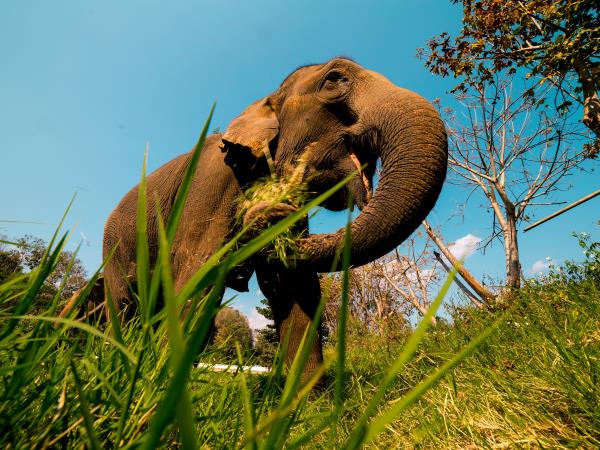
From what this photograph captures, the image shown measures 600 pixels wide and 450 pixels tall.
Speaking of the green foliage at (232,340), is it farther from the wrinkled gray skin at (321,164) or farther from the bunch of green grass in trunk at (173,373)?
the wrinkled gray skin at (321,164)

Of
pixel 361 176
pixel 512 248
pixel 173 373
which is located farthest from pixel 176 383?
pixel 512 248

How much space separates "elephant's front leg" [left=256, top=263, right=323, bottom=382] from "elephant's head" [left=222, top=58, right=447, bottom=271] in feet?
2.93

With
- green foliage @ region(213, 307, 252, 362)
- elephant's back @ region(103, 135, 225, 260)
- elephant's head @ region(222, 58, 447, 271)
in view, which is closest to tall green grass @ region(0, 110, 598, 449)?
green foliage @ region(213, 307, 252, 362)

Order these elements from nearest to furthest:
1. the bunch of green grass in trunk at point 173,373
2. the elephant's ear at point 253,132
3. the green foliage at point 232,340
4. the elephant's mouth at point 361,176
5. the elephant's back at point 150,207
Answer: the bunch of green grass in trunk at point 173,373 → the green foliage at point 232,340 → the elephant's mouth at point 361,176 → the elephant's ear at point 253,132 → the elephant's back at point 150,207

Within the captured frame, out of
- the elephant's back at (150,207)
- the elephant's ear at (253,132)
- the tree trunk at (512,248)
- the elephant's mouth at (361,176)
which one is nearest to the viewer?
the elephant's mouth at (361,176)

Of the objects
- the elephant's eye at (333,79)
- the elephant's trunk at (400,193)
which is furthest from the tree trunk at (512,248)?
the elephant's trunk at (400,193)

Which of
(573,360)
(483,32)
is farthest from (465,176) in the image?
(573,360)

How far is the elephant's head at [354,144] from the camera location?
2.78m

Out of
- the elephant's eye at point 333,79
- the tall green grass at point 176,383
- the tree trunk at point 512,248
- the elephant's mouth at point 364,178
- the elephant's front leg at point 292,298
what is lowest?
the tall green grass at point 176,383

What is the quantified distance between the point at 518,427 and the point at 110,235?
608cm

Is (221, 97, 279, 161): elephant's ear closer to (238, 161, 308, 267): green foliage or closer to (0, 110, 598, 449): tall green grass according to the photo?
(238, 161, 308, 267): green foliage

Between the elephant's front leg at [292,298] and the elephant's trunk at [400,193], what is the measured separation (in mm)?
1444

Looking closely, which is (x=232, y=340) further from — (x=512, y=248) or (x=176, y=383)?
(x=512, y=248)

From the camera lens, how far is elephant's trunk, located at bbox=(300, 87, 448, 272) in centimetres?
275
